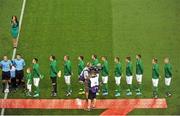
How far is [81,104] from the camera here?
2173 cm

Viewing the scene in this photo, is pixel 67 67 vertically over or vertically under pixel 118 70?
over

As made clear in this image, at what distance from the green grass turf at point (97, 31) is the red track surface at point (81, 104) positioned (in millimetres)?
516

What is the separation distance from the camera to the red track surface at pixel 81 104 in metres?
21.5

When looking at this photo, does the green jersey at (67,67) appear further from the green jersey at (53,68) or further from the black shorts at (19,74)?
the black shorts at (19,74)

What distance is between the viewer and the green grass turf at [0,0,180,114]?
81.5 ft

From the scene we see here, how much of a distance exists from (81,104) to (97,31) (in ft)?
20.0

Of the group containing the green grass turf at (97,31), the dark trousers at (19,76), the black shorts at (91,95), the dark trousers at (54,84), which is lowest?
the black shorts at (91,95)

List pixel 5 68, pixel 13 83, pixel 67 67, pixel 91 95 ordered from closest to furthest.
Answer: pixel 91 95 → pixel 67 67 → pixel 5 68 → pixel 13 83

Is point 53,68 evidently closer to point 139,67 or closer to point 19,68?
point 19,68

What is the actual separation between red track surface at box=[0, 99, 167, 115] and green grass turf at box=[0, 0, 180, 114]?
0.52 meters

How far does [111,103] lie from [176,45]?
579 cm

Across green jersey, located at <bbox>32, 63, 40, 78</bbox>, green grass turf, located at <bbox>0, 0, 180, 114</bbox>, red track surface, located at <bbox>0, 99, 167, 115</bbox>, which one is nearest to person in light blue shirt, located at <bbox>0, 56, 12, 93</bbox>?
green grass turf, located at <bbox>0, 0, 180, 114</bbox>

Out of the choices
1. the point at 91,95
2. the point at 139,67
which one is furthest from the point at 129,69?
the point at 91,95

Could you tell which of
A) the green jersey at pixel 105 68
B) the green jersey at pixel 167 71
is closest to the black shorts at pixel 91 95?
the green jersey at pixel 105 68
